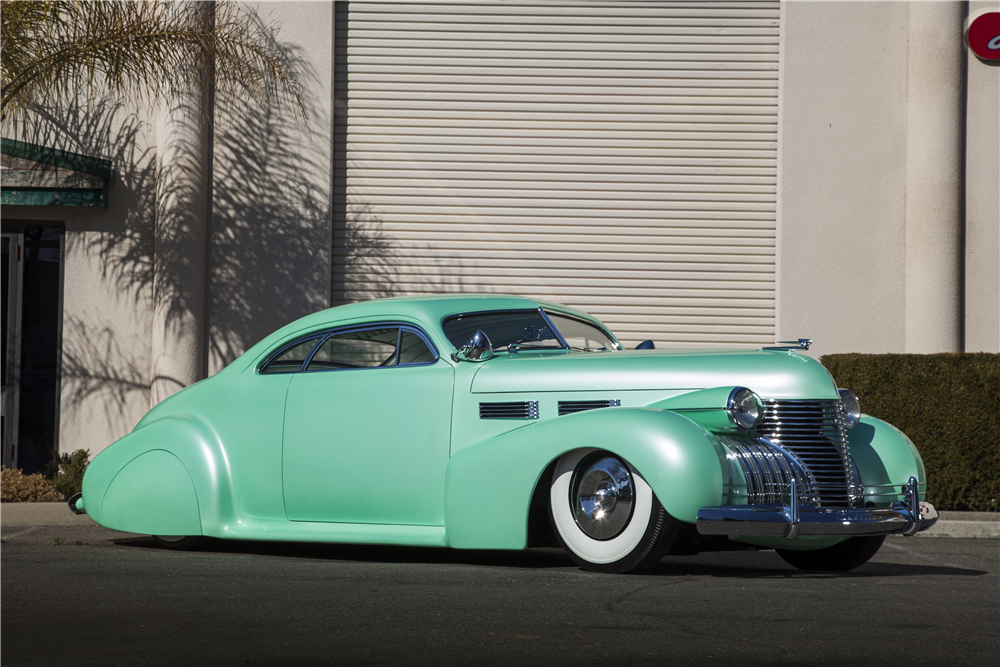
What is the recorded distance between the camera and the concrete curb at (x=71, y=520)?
8.56 metres

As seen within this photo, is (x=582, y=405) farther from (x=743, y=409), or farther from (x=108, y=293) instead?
(x=108, y=293)

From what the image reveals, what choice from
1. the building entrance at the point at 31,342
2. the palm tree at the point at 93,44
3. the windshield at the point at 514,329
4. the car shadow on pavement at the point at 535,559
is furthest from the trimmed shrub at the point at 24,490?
the windshield at the point at 514,329

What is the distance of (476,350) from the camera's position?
5477 millimetres

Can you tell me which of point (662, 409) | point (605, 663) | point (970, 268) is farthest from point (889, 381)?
point (605, 663)

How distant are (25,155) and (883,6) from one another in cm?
959

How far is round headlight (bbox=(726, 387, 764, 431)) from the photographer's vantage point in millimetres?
4812

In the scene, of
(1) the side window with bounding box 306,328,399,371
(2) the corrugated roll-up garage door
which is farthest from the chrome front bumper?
(2) the corrugated roll-up garage door

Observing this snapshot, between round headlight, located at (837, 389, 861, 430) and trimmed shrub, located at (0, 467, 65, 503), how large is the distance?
7.19 meters

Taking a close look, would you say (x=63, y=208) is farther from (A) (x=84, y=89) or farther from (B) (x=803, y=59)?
(B) (x=803, y=59)

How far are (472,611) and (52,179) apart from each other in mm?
8812

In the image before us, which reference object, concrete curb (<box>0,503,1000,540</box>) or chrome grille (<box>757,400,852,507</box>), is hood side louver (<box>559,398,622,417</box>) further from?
concrete curb (<box>0,503,1000,540</box>)

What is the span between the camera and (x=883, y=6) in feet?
40.2

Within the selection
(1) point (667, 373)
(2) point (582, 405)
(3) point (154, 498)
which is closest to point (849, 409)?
(1) point (667, 373)

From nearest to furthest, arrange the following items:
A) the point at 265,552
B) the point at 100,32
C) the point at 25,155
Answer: the point at 265,552 → the point at 100,32 → the point at 25,155
